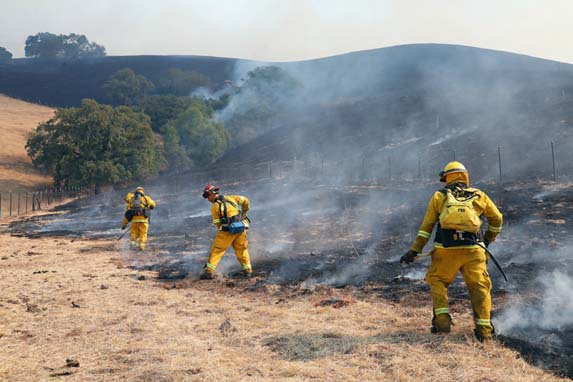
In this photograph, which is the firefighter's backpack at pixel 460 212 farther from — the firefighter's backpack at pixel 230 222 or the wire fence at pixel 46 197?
the wire fence at pixel 46 197

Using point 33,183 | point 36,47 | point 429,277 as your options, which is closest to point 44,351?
point 429,277

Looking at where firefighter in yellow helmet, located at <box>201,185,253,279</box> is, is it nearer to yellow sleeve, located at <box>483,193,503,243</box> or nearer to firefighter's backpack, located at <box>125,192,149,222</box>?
firefighter's backpack, located at <box>125,192,149,222</box>

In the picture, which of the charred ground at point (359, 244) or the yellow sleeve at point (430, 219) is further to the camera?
the charred ground at point (359, 244)

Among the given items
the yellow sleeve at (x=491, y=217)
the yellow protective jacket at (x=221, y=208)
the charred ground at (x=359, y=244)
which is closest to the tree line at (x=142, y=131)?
the charred ground at (x=359, y=244)

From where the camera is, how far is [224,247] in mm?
9258

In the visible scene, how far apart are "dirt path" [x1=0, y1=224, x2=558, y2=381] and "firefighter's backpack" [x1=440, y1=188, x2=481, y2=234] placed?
118 cm

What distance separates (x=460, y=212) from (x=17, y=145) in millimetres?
56676

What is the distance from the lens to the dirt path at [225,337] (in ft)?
14.1

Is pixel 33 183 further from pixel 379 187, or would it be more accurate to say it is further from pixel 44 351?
pixel 44 351

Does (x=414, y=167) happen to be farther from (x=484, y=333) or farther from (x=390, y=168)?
(x=484, y=333)

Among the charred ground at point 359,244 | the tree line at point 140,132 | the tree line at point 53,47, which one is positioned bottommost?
the charred ground at point 359,244

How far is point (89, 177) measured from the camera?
3619 centimetres

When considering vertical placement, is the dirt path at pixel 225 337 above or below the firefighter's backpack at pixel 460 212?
below

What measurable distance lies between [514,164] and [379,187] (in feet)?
23.5
